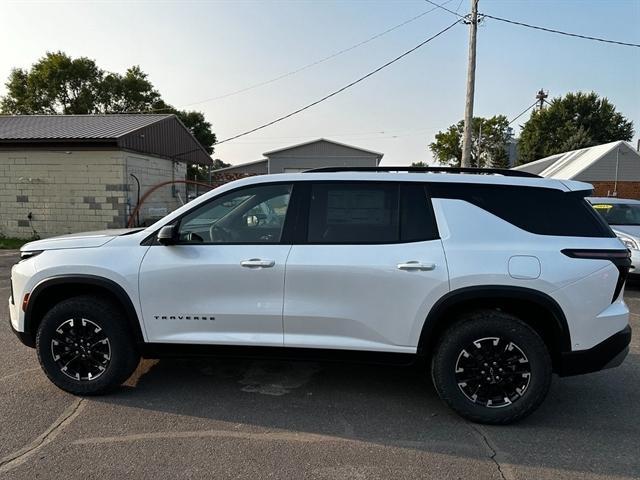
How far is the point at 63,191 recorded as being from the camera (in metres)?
14.0

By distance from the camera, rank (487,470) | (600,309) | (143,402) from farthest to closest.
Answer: (143,402) → (600,309) → (487,470)

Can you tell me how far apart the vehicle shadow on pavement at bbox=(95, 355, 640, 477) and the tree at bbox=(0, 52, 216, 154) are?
38.5 meters

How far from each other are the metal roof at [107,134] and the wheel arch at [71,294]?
1058 cm

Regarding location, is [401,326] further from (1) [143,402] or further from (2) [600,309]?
(1) [143,402]

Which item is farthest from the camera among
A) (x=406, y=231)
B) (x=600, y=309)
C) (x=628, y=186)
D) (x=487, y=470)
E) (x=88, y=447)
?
(x=628, y=186)

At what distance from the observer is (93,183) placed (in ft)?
45.1

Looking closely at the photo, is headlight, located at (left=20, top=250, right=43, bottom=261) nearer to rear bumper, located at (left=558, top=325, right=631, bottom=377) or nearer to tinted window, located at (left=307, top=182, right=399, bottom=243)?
tinted window, located at (left=307, top=182, right=399, bottom=243)

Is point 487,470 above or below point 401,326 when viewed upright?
below

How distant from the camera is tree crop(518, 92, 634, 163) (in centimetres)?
4344

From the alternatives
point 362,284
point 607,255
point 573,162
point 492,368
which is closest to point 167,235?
point 362,284

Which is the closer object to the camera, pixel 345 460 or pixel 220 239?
pixel 345 460

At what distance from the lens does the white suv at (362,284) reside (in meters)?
3.18

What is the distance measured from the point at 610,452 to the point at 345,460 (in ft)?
5.65

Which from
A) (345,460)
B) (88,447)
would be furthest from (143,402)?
(345,460)
